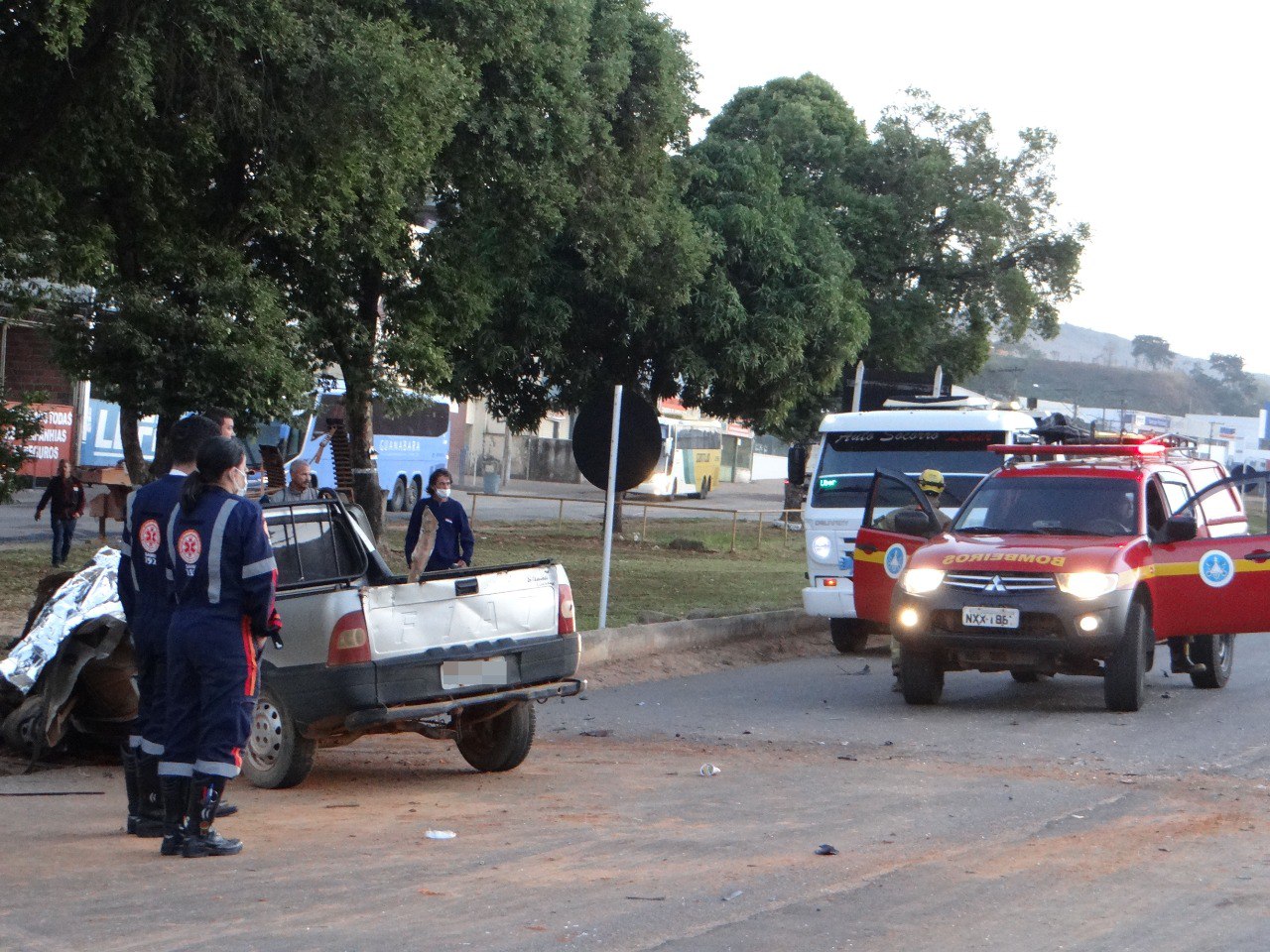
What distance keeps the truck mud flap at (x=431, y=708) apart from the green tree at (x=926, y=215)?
2568 cm

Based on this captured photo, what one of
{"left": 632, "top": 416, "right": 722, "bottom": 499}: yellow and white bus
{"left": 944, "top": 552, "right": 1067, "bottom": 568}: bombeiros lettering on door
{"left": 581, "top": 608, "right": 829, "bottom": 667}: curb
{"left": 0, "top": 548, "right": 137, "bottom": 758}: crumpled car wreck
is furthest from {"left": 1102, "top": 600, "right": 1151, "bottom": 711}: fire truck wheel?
{"left": 632, "top": 416, "right": 722, "bottom": 499}: yellow and white bus

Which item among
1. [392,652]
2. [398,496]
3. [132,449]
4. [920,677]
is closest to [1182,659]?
[920,677]

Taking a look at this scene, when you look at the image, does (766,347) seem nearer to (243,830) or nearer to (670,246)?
(670,246)

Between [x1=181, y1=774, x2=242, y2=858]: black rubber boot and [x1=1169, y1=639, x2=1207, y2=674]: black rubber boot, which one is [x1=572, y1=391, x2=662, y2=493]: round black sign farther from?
[x1=181, y1=774, x2=242, y2=858]: black rubber boot

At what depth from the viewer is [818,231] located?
30000mm

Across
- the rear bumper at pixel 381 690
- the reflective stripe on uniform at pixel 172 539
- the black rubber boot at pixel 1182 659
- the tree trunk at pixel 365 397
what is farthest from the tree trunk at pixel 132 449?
the black rubber boot at pixel 1182 659

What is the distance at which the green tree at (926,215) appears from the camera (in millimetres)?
33812

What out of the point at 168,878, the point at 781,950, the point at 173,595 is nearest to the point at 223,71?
the point at 173,595

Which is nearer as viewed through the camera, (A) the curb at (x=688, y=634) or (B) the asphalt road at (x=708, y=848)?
(B) the asphalt road at (x=708, y=848)

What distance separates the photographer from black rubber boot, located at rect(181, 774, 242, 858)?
659cm

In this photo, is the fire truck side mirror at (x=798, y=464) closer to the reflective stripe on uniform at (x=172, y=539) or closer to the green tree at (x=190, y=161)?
the green tree at (x=190, y=161)

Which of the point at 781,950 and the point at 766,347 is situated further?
the point at 766,347

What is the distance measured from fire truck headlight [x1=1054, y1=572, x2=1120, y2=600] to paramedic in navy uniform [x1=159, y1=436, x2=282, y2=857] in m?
6.27

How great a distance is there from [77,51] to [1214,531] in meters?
10.2
